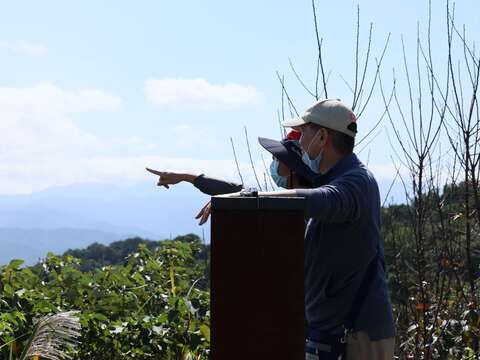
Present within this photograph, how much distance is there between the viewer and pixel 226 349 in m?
2.13

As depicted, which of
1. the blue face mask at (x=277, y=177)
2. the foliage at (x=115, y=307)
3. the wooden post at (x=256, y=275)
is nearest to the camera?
the wooden post at (x=256, y=275)

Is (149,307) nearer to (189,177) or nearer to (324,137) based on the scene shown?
(189,177)

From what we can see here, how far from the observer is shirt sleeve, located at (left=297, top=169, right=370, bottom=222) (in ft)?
7.08

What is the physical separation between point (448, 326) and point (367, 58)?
1.86 metres

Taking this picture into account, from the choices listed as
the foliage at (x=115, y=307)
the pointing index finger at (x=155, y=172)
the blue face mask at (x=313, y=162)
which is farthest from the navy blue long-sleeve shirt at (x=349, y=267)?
the foliage at (x=115, y=307)

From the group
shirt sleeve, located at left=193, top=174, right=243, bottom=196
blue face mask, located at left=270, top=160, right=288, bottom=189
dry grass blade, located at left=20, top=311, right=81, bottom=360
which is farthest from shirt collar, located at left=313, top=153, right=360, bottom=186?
dry grass blade, located at left=20, top=311, right=81, bottom=360

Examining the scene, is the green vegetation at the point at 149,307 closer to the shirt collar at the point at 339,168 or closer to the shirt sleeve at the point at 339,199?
the shirt collar at the point at 339,168

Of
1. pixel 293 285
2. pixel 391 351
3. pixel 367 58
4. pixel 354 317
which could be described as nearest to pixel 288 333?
pixel 293 285

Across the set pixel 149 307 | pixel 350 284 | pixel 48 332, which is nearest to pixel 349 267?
pixel 350 284

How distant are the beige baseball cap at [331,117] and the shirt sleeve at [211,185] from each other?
0.41 metres

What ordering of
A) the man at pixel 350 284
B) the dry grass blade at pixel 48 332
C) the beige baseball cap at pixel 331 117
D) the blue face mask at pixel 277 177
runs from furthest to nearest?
1. the dry grass blade at pixel 48 332
2. the blue face mask at pixel 277 177
3. the beige baseball cap at pixel 331 117
4. the man at pixel 350 284

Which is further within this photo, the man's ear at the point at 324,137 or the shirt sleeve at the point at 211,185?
the shirt sleeve at the point at 211,185

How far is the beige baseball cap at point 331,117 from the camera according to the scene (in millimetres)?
2566

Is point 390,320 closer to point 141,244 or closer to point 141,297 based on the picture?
point 141,297
